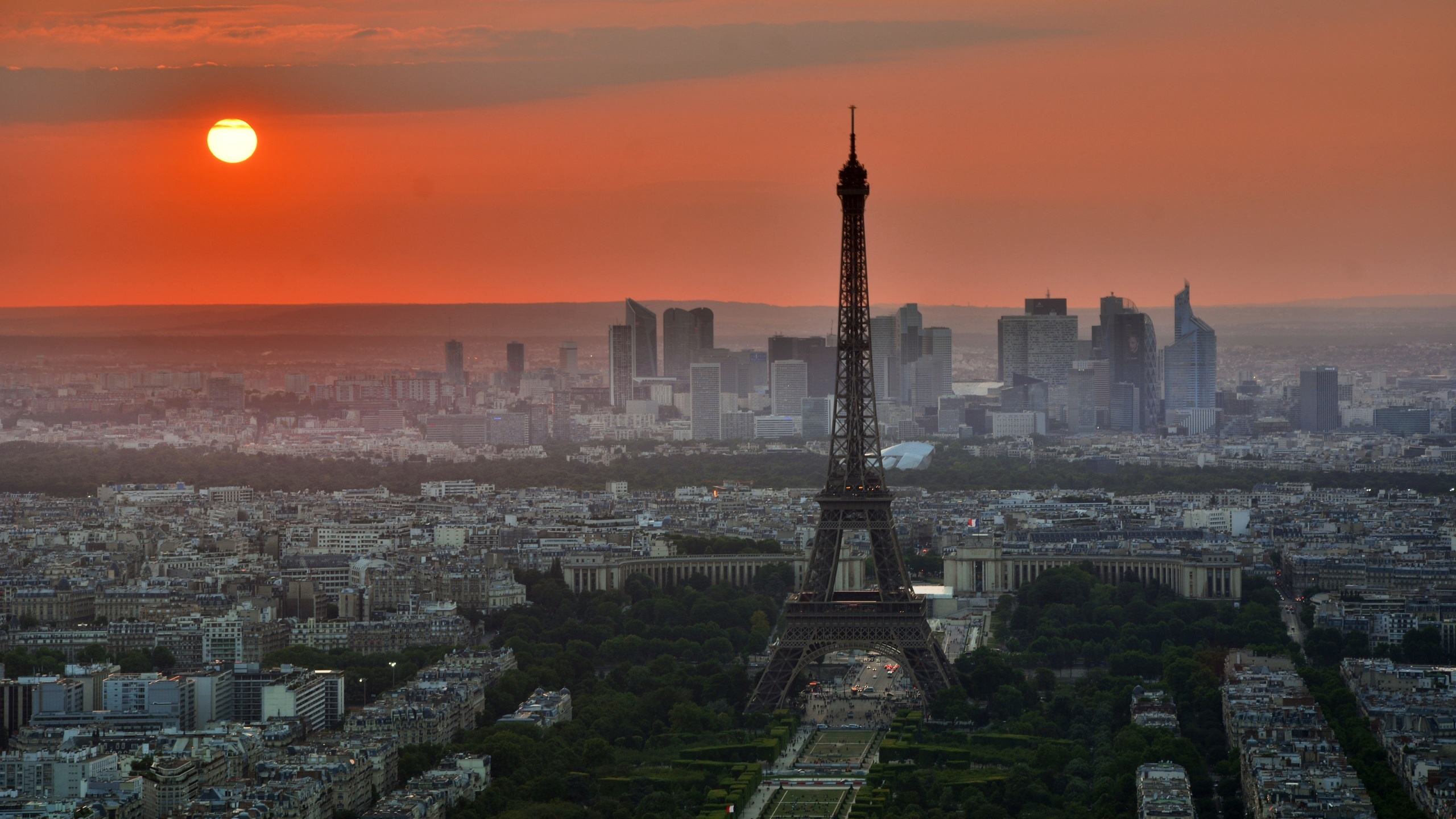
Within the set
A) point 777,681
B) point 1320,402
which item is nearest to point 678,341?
point 1320,402

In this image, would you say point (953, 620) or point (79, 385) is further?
point (79, 385)

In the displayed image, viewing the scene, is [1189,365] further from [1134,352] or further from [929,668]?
[929,668]

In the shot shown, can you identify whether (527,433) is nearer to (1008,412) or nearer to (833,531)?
(1008,412)

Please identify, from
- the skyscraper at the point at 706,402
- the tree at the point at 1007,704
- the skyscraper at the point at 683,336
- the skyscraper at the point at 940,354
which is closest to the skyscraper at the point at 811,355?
the skyscraper at the point at 706,402

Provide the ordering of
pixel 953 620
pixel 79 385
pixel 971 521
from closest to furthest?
Result: pixel 953 620, pixel 971 521, pixel 79 385

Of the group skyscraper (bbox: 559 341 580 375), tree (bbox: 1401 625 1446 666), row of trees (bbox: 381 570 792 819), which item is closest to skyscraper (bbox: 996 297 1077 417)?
skyscraper (bbox: 559 341 580 375)

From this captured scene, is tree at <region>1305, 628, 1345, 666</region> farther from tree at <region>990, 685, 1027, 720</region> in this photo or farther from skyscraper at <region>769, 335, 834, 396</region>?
skyscraper at <region>769, 335, 834, 396</region>

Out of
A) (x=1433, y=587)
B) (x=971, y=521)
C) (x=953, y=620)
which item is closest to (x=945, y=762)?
(x=953, y=620)
